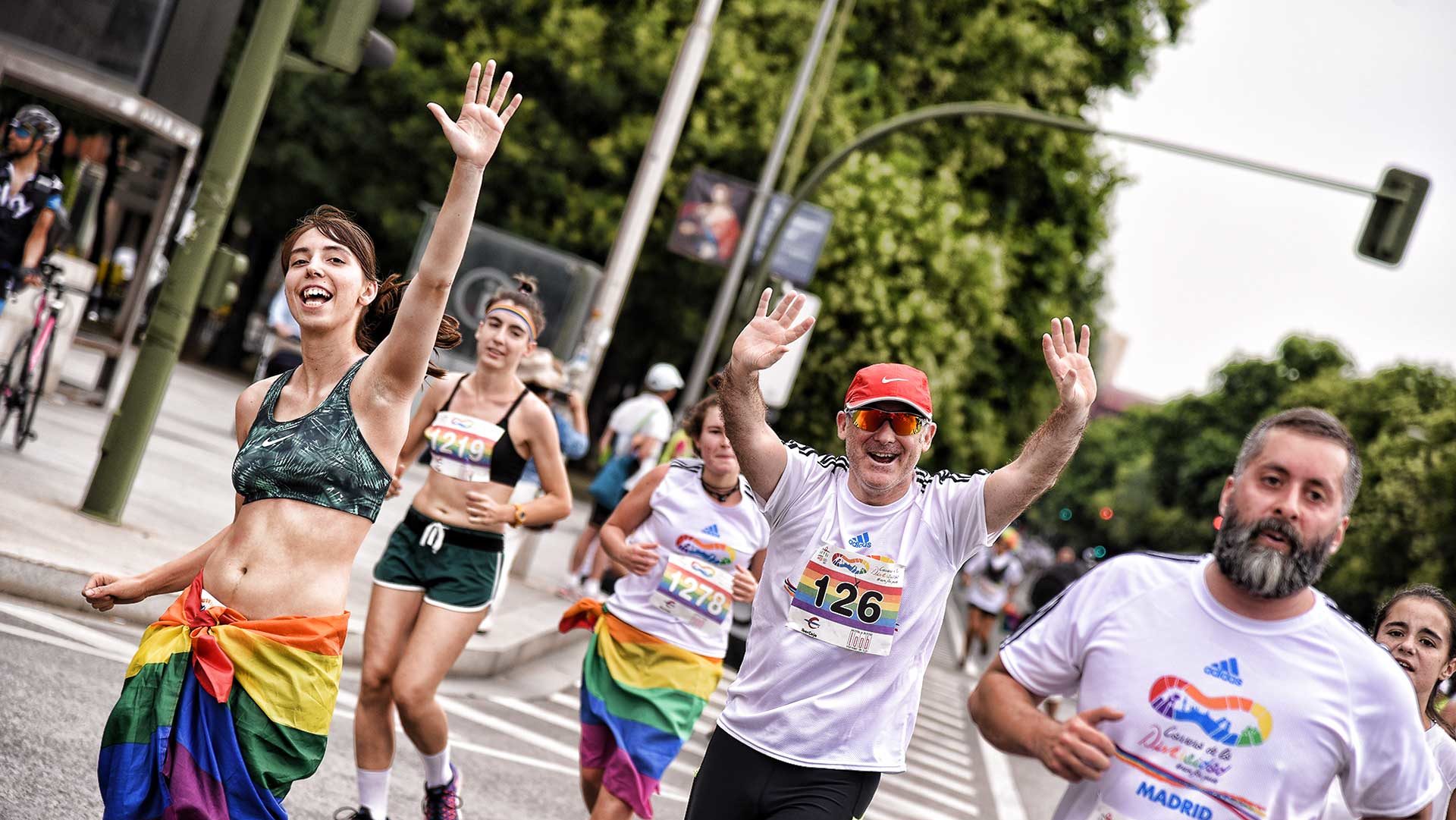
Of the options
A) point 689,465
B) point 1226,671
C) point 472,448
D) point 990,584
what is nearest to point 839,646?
point 1226,671

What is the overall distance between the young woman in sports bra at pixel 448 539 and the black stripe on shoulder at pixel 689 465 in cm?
47

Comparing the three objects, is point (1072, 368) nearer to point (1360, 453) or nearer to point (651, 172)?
point (651, 172)

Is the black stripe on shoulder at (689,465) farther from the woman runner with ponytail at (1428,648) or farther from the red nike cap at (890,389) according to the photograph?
the woman runner with ponytail at (1428,648)

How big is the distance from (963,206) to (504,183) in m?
9.17

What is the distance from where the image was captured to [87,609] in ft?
25.2

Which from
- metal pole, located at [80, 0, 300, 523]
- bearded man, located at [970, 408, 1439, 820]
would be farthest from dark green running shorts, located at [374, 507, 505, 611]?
metal pole, located at [80, 0, 300, 523]

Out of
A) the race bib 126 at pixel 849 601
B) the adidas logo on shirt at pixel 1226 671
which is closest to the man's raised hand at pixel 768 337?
the race bib 126 at pixel 849 601

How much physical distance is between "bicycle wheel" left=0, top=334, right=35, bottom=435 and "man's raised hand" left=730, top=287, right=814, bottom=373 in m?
8.40

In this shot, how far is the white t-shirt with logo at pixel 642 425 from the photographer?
43.9 feet

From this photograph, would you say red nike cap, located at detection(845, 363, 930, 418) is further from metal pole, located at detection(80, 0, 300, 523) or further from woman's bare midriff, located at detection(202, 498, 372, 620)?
metal pole, located at detection(80, 0, 300, 523)

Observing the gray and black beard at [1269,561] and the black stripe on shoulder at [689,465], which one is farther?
the black stripe on shoulder at [689,465]

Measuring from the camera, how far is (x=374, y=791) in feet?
18.6

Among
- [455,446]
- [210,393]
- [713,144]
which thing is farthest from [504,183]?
[455,446]

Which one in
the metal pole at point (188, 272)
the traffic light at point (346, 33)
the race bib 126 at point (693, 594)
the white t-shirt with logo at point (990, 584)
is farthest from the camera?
the white t-shirt with logo at point (990, 584)
